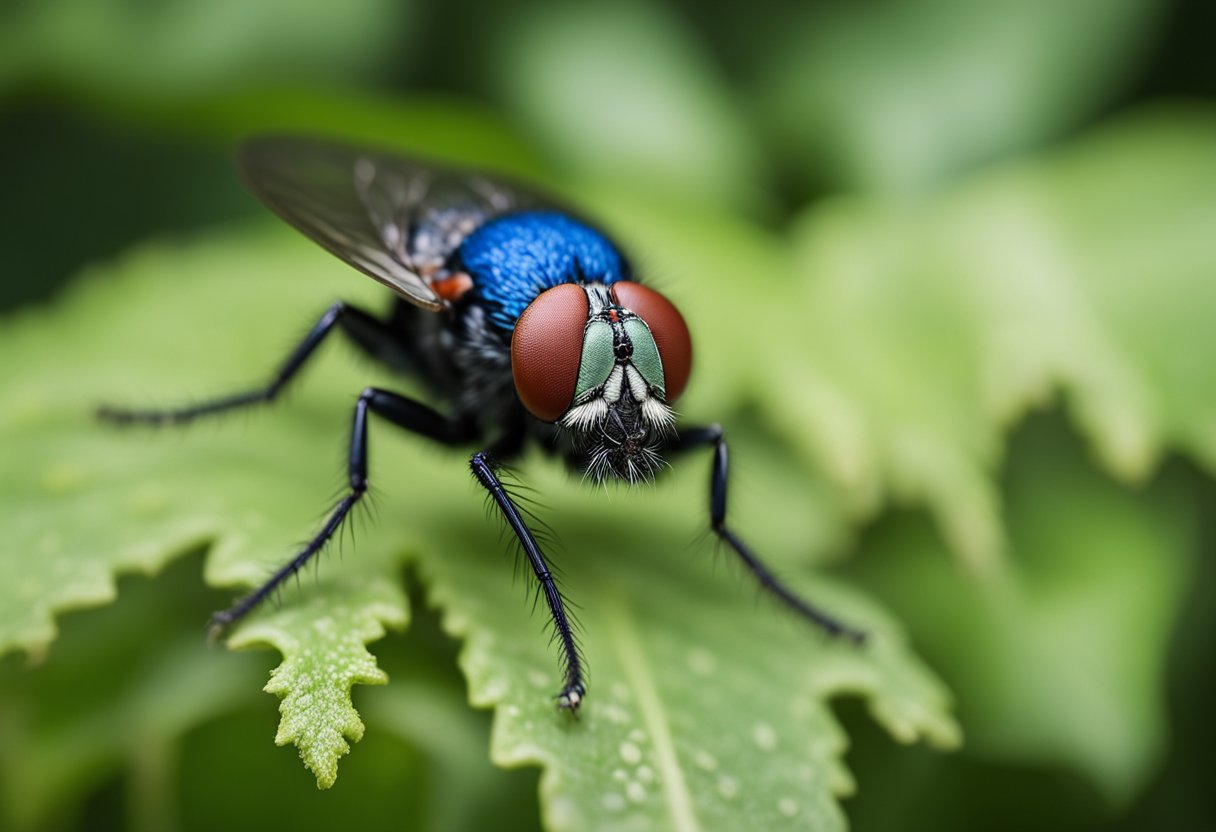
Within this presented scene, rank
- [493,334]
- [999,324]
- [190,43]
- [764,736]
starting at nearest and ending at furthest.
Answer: [764,736] → [493,334] → [999,324] → [190,43]

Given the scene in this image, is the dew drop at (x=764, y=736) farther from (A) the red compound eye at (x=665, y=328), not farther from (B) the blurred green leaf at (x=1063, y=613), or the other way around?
(B) the blurred green leaf at (x=1063, y=613)

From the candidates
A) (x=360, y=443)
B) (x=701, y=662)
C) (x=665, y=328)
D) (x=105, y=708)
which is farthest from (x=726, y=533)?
(x=105, y=708)

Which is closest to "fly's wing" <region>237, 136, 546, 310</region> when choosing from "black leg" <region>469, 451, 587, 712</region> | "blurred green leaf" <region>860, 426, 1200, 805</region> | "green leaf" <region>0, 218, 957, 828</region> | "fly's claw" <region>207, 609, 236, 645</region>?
"black leg" <region>469, 451, 587, 712</region>

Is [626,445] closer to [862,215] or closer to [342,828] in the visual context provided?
[342,828]

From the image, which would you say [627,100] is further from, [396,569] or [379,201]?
[396,569]

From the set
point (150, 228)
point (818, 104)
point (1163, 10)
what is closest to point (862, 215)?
point (818, 104)

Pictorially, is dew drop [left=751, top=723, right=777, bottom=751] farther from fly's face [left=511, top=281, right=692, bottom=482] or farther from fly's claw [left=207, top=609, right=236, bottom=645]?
fly's claw [left=207, top=609, right=236, bottom=645]

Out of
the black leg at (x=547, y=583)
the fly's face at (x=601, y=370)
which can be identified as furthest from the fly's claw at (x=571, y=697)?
the fly's face at (x=601, y=370)
